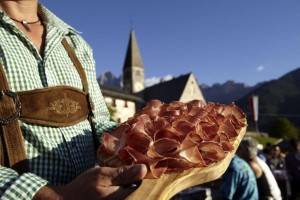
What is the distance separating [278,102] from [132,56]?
70.6 metres

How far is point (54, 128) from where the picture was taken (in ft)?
4.80

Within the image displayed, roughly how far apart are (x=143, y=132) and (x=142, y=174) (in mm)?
182

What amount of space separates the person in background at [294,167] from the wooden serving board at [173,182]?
7.50 metres

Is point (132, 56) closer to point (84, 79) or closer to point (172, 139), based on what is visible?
point (84, 79)

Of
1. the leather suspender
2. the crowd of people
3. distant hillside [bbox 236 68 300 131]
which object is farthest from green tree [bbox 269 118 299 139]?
the leather suspender

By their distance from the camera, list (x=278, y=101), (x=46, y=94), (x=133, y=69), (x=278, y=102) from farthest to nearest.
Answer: (x=278, y=101) < (x=278, y=102) < (x=133, y=69) < (x=46, y=94)

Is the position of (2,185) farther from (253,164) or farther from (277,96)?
(277,96)

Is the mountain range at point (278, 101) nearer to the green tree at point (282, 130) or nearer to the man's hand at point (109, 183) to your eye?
the green tree at point (282, 130)

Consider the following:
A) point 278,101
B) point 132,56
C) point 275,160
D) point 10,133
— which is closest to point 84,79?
point 10,133

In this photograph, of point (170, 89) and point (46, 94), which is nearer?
point (46, 94)

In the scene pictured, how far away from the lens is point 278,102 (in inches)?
4875

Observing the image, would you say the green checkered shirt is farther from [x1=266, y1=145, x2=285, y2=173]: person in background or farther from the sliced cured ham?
[x1=266, y1=145, x2=285, y2=173]: person in background

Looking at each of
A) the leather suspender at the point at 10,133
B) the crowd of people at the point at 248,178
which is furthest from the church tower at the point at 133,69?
the leather suspender at the point at 10,133

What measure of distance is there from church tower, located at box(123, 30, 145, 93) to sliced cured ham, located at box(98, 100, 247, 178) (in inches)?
2747
